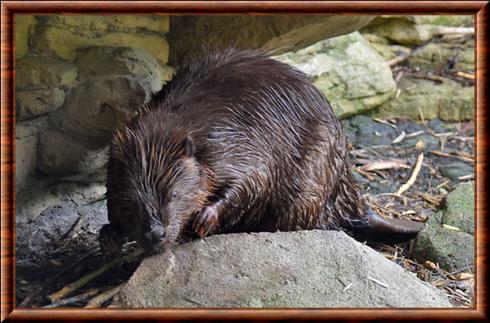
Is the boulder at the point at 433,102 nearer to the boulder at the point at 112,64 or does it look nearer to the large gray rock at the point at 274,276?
the boulder at the point at 112,64

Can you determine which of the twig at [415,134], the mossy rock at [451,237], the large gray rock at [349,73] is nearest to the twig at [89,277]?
the mossy rock at [451,237]

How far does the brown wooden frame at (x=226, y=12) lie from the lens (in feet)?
7.68

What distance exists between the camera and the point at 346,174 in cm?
376

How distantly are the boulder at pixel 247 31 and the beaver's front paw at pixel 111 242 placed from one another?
0.99m

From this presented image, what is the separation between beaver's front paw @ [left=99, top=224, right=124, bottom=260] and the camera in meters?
3.13

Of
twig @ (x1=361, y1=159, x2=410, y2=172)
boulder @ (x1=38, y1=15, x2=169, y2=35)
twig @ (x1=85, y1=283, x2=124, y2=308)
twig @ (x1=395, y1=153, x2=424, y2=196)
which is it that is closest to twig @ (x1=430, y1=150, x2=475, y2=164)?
twig @ (x1=395, y1=153, x2=424, y2=196)

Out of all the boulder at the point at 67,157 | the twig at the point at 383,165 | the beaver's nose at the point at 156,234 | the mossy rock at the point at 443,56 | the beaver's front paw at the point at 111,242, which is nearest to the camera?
the beaver's nose at the point at 156,234

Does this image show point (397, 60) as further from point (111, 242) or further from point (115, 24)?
point (111, 242)

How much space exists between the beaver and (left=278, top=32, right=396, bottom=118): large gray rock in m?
2.03

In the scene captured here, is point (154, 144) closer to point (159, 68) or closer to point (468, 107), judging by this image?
point (159, 68)

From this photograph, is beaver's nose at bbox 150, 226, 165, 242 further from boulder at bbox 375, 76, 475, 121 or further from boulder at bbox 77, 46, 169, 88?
boulder at bbox 375, 76, 475, 121

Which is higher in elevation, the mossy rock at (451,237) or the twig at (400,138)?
the mossy rock at (451,237)

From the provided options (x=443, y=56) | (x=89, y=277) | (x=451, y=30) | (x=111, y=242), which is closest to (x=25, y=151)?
(x=111, y=242)

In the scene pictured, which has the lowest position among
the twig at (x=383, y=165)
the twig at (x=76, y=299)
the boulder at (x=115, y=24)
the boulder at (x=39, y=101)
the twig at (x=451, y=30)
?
the twig at (x=383, y=165)
